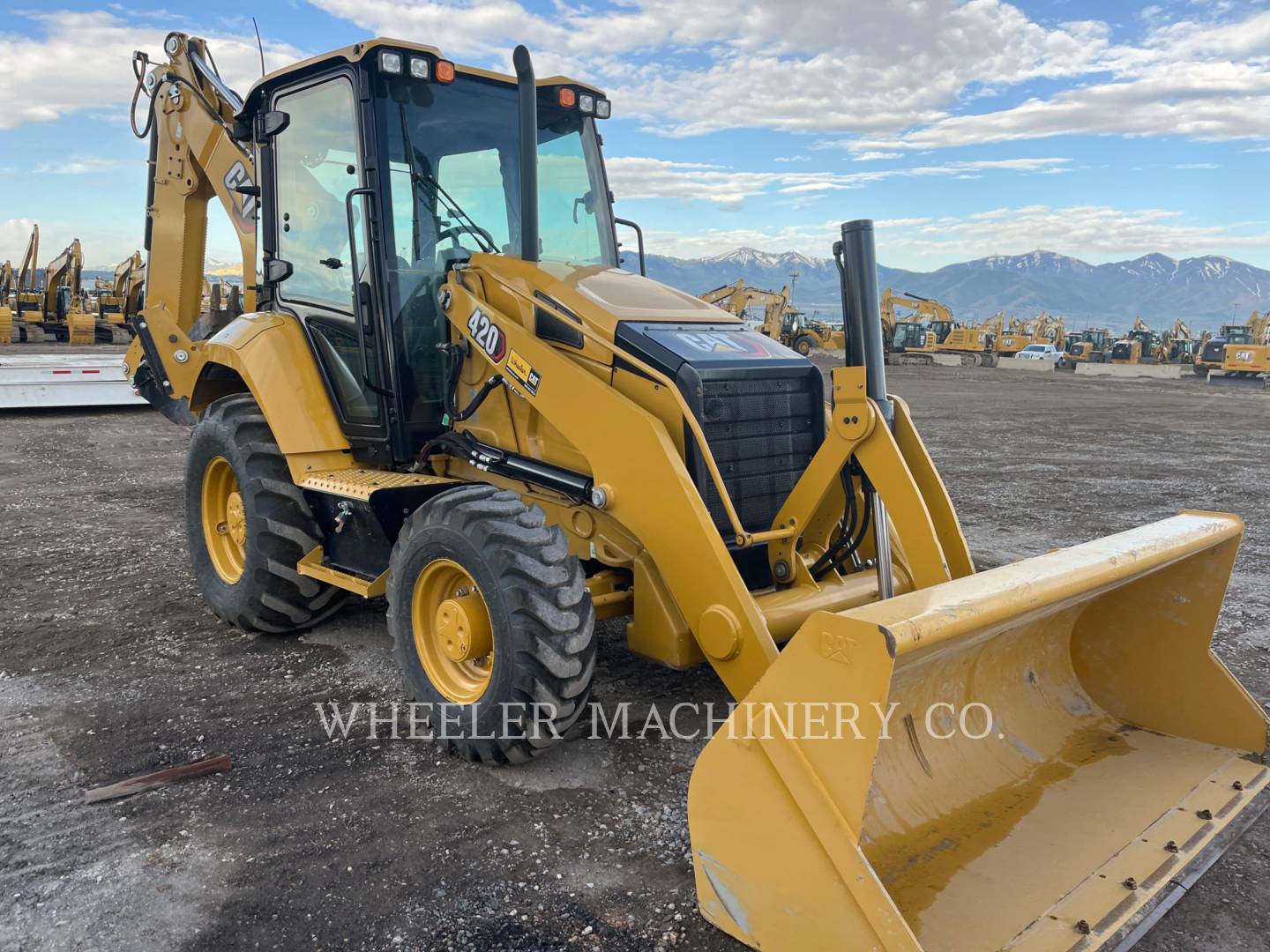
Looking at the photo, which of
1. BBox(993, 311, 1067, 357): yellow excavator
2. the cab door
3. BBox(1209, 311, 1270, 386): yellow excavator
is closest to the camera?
the cab door

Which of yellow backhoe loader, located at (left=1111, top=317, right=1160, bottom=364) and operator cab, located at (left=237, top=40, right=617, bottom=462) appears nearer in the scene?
→ operator cab, located at (left=237, top=40, right=617, bottom=462)

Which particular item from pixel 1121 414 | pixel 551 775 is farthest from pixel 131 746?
pixel 1121 414

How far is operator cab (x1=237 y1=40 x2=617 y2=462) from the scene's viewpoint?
447 centimetres

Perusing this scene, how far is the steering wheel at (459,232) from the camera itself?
4.64 meters

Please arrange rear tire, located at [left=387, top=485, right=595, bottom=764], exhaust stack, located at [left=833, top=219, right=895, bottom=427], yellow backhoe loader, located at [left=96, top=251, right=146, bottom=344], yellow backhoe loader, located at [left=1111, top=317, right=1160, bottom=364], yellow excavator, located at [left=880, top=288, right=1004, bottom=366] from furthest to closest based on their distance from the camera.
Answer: yellow excavator, located at [left=880, top=288, right=1004, bottom=366] < yellow backhoe loader, located at [left=1111, top=317, right=1160, bottom=364] < yellow backhoe loader, located at [left=96, top=251, right=146, bottom=344] < exhaust stack, located at [left=833, top=219, right=895, bottom=427] < rear tire, located at [left=387, top=485, right=595, bottom=764]

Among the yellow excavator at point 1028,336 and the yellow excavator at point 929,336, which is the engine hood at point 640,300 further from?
the yellow excavator at point 1028,336

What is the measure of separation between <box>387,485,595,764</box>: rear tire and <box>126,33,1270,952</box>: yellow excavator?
0.05ft

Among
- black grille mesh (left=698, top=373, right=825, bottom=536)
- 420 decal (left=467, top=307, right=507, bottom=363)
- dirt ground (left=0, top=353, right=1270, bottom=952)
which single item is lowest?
dirt ground (left=0, top=353, right=1270, bottom=952)

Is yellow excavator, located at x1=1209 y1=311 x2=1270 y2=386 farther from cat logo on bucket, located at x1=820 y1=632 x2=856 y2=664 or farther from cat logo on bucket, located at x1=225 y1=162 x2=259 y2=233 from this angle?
cat logo on bucket, located at x1=820 y1=632 x2=856 y2=664

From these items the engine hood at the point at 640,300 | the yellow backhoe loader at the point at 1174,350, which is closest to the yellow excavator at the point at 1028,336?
the yellow backhoe loader at the point at 1174,350

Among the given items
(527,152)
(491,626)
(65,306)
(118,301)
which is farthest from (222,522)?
(65,306)

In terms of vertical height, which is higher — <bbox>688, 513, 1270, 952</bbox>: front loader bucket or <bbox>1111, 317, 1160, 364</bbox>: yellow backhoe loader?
<bbox>1111, 317, 1160, 364</bbox>: yellow backhoe loader

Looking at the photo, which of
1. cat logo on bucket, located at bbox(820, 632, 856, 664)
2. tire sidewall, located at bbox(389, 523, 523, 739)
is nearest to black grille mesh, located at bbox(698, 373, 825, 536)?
tire sidewall, located at bbox(389, 523, 523, 739)

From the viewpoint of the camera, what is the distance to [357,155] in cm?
448
